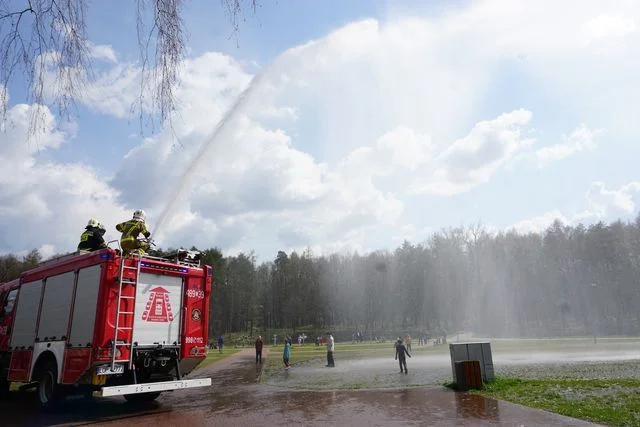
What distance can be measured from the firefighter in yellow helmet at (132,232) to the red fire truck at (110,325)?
1.01ft

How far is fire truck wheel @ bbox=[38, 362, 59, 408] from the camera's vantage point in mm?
9812

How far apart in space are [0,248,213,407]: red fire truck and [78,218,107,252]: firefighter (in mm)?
473

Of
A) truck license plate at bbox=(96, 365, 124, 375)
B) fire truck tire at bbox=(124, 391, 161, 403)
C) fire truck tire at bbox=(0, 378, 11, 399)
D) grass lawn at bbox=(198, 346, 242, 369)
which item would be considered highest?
truck license plate at bbox=(96, 365, 124, 375)

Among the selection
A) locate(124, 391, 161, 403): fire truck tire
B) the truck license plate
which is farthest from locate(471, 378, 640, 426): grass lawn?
the truck license plate

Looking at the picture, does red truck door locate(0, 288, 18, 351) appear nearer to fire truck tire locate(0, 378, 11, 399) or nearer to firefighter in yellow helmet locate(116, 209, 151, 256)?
fire truck tire locate(0, 378, 11, 399)

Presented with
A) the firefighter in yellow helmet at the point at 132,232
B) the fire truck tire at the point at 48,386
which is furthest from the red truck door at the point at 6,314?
the firefighter in yellow helmet at the point at 132,232

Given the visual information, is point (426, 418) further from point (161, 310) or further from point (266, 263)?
point (266, 263)

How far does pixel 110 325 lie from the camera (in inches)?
361

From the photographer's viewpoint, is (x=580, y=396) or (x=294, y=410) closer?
(x=294, y=410)

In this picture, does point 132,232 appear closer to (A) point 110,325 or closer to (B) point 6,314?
(A) point 110,325

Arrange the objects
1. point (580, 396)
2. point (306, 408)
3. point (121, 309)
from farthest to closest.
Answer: point (580, 396) → point (306, 408) → point (121, 309)

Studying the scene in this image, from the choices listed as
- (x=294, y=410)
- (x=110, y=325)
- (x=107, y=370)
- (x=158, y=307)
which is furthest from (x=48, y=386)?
(x=294, y=410)

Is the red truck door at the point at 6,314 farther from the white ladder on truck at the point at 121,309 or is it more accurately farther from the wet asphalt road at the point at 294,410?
the white ladder on truck at the point at 121,309

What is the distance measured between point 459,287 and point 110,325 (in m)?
73.2
